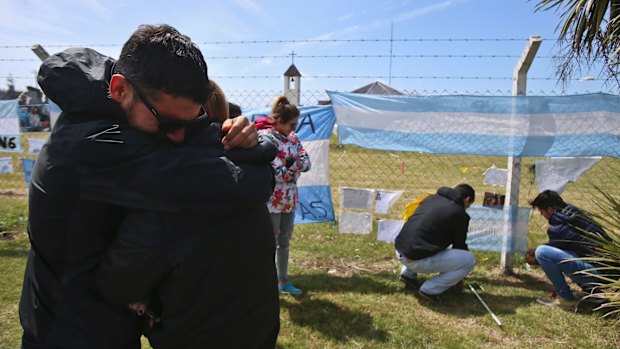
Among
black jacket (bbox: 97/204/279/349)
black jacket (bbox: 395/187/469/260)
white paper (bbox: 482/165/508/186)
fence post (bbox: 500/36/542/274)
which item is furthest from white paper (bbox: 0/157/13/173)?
fence post (bbox: 500/36/542/274)

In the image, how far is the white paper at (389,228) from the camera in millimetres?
4758

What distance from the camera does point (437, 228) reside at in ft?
12.8

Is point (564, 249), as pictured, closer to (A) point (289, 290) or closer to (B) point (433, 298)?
(B) point (433, 298)

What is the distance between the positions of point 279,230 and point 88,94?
2830mm

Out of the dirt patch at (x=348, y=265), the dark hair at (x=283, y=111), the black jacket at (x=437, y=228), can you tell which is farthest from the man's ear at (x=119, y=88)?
the dirt patch at (x=348, y=265)

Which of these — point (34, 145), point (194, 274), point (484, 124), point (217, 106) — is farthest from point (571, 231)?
point (34, 145)

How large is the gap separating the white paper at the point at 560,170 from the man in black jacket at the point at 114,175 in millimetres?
4058

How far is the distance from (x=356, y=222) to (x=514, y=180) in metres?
1.78

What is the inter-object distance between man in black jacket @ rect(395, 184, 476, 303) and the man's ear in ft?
10.7

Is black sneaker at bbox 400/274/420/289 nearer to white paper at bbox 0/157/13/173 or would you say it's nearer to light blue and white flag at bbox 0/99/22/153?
light blue and white flag at bbox 0/99/22/153

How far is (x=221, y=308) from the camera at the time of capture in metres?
1.21

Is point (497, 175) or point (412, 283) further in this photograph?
point (497, 175)

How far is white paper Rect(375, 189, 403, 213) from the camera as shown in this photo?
4727 mm

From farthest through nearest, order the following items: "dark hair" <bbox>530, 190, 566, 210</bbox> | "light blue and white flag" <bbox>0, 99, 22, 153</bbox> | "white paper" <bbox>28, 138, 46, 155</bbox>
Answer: "white paper" <bbox>28, 138, 46, 155</bbox>
"light blue and white flag" <bbox>0, 99, 22, 153</bbox>
"dark hair" <bbox>530, 190, 566, 210</bbox>
